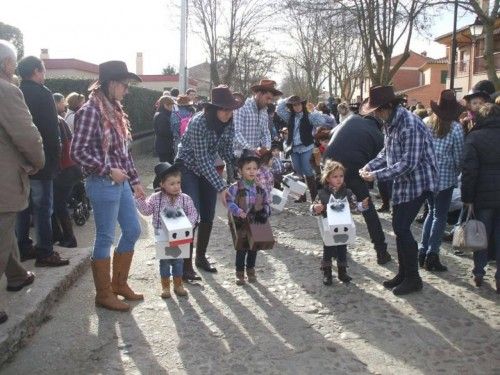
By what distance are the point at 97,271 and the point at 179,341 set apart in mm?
946

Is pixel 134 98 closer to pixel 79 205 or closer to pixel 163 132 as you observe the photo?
pixel 163 132

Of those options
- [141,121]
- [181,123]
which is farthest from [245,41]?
[181,123]

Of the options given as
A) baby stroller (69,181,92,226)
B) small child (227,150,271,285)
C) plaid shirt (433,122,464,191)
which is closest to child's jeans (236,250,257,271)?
small child (227,150,271,285)

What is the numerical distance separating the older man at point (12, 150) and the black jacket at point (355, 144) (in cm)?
316

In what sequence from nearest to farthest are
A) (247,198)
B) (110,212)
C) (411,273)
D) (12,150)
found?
1. (12,150)
2. (110,212)
3. (411,273)
4. (247,198)

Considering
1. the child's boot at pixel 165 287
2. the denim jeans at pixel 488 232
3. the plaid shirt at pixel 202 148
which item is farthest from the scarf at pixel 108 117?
the denim jeans at pixel 488 232

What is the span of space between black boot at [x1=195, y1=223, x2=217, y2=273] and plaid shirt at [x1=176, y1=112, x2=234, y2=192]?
0.63 metres

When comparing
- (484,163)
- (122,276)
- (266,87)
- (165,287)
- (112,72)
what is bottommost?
(165,287)

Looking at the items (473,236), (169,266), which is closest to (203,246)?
(169,266)

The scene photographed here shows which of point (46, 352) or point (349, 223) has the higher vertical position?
point (349, 223)

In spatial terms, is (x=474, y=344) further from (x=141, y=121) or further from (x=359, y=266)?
(x=141, y=121)

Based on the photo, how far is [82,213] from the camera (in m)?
7.34

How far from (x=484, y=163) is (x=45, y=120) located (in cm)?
403

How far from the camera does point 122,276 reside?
14.5 feet
